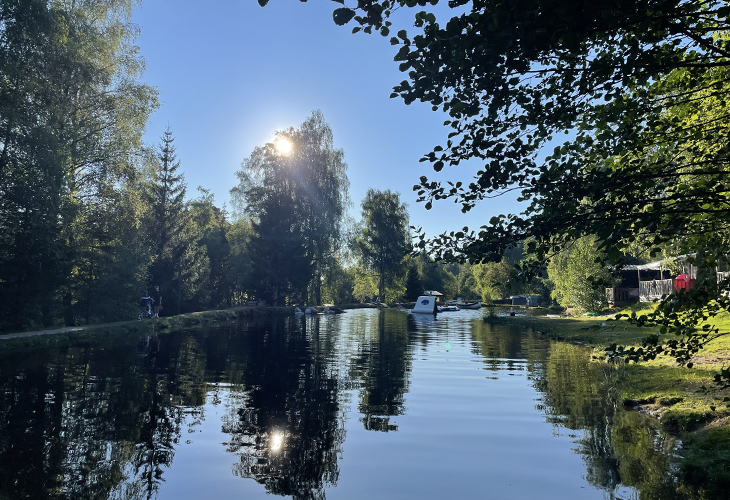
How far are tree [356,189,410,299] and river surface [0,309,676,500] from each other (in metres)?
64.1

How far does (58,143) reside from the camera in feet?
76.3

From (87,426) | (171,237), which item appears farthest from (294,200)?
(87,426)

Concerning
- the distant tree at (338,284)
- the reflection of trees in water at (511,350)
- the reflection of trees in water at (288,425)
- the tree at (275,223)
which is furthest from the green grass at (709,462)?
the distant tree at (338,284)

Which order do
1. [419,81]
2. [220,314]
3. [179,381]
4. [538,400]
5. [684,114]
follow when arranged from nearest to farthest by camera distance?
[419,81] → [684,114] → [538,400] → [179,381] → [220,314]

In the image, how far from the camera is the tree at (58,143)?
73.7ft

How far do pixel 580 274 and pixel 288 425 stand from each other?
104 feet

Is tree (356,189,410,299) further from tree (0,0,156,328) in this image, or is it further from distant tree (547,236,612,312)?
tree (0,0,156,328)

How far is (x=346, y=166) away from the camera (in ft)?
210

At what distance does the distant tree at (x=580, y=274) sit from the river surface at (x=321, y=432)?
739 inches

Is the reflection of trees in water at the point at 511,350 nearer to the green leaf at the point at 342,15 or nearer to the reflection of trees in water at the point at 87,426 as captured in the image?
the reflection of trees in water at the point at 87,426

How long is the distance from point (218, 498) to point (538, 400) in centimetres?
855

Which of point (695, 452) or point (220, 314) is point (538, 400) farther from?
point (220, 314)

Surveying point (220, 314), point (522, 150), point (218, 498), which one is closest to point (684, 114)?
point (522, 150)

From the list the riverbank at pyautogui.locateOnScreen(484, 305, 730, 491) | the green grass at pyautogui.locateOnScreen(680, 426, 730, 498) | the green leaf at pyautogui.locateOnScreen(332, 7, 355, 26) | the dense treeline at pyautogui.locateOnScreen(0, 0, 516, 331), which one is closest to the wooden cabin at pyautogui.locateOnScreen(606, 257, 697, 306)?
the riverbank at pyautogui.locateOnScreen(484, 305, 730, 491)
